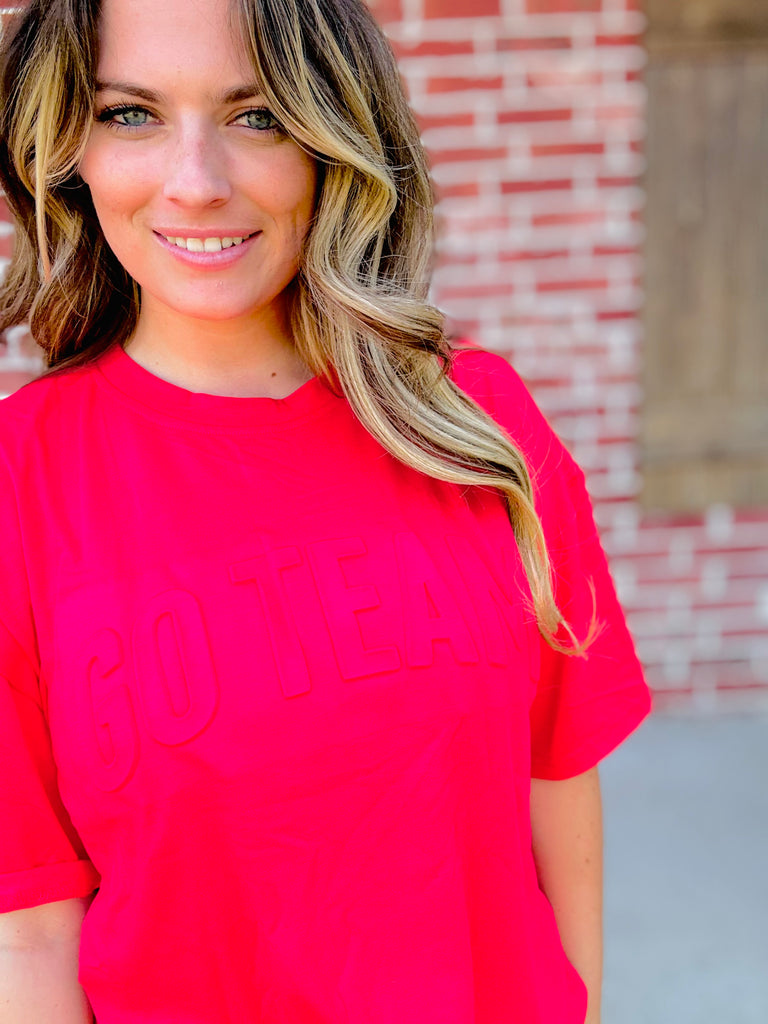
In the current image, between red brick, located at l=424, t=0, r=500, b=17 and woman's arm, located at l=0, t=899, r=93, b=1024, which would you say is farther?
red brick, located at l=424, t=0, r=500, b=17

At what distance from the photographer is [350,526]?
1.46m

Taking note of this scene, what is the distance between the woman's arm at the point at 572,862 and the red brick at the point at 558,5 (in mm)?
2522

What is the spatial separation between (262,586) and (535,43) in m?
2.59

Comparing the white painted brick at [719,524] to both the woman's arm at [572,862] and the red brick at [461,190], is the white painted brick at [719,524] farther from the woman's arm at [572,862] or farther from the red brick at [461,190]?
the woman's arm at [572,862]

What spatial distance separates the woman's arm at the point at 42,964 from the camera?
4.53 feet

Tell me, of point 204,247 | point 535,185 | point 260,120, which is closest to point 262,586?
point 204,247

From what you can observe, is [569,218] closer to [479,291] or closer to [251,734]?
[479,291]

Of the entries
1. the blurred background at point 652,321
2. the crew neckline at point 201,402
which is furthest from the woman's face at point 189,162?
the blurred background at point 652,321

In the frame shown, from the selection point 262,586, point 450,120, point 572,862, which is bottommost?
point 572,862

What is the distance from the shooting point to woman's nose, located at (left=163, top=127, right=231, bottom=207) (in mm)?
1406

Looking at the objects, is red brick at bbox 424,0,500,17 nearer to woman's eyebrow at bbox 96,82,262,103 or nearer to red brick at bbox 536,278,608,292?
red brick at bbox 536,278,608,292

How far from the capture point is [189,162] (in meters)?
1.42

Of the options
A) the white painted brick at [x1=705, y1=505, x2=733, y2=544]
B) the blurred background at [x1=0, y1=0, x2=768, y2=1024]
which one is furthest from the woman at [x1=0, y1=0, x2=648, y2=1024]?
the white painted brick at [x1=705, y1=505, x2=733, y2=544]

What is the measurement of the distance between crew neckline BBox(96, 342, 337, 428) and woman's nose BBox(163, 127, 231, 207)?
9.8 inches
